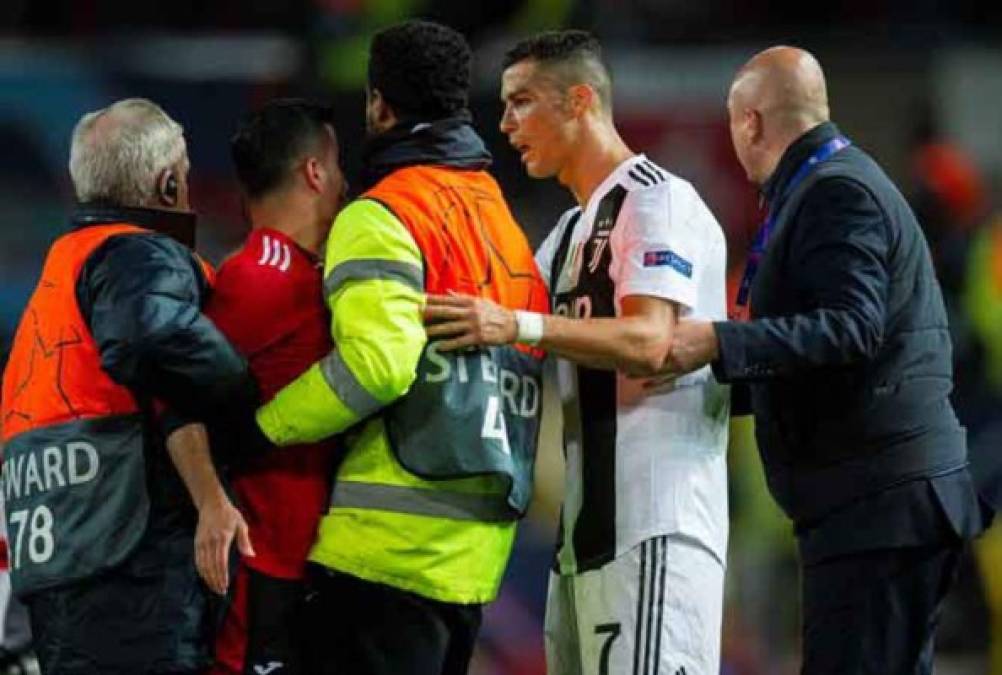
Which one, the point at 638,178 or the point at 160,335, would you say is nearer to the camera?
the point at 160,335

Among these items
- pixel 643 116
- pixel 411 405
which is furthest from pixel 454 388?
pixel 643 116

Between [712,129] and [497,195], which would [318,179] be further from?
[712,129]

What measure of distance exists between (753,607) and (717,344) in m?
4.95

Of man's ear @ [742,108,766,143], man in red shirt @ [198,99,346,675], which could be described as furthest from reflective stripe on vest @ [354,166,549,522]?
man's ear @ [742,108,766,143]

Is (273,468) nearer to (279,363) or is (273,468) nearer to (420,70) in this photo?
(279,363)

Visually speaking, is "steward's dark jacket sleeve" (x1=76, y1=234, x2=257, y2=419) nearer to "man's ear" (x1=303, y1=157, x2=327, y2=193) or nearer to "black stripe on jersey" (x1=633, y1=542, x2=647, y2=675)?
"man's ear" (x1=303, y1=157, x2=327, y2=193)

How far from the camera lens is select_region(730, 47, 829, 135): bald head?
488cm

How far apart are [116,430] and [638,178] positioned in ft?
3.84

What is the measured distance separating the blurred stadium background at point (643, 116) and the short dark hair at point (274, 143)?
4.15 m

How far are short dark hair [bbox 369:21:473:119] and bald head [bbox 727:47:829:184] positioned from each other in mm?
669

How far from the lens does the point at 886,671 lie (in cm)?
462

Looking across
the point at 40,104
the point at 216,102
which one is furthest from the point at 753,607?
the point at 40,104

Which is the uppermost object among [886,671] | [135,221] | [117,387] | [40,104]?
[40,104]

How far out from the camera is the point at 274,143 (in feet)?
15.3
